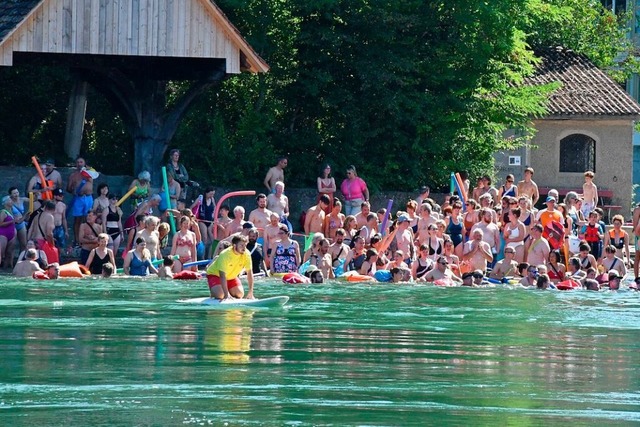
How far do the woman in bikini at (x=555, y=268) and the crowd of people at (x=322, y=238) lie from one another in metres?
0.02

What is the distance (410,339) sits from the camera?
19.6 metres

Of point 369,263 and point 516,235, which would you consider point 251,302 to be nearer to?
point 369,263

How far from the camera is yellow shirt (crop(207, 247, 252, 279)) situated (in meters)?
23.0

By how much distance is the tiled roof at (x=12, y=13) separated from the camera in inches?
1152

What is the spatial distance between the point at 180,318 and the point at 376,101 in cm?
1435

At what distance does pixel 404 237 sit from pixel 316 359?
470 inches

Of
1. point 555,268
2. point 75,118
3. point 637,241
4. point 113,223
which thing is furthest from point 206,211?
point 637,241

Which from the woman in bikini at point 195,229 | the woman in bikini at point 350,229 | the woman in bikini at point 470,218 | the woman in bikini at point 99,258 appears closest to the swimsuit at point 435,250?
the woman in bikini at point 470,218

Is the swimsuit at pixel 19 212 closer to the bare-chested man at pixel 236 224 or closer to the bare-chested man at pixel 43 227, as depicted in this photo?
the bare-chested man at pixel 43 227

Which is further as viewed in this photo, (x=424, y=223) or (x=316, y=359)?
(x=424, y=223)

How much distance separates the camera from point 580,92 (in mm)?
48500

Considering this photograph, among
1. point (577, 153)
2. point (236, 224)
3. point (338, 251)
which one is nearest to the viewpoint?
point (338, 251)

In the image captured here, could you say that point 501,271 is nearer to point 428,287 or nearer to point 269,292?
point 428,287

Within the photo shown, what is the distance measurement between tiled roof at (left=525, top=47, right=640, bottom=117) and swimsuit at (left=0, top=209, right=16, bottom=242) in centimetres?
2242
